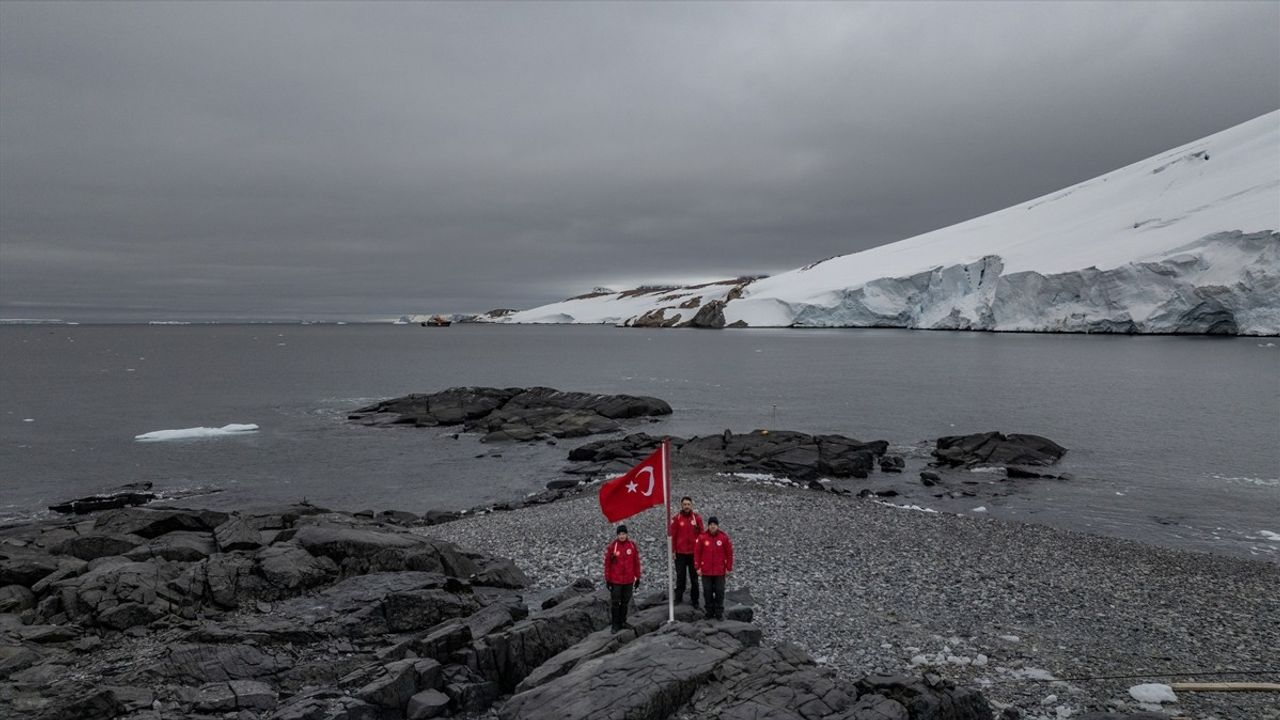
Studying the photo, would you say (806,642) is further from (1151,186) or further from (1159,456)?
(1151,186)

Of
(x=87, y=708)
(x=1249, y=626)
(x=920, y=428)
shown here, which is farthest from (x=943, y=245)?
(x=87, y=708)

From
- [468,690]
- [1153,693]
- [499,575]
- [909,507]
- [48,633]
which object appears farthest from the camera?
[909,507]

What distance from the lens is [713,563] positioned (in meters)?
12.5

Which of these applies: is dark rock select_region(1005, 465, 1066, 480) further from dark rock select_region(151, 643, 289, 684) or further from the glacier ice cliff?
the glacier ice cliff

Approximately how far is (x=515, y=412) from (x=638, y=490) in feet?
124

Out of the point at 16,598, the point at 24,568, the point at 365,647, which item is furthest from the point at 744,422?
the point at 16,598

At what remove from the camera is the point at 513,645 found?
39.2 ft

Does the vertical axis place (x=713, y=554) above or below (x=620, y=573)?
above

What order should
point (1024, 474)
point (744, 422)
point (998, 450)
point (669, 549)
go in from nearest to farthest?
point (669, 549)
point (1024, 474)
point (998, 450)
point (744, 422)

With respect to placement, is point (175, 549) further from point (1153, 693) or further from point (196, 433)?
point (196, 433)

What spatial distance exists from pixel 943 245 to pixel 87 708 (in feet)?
566

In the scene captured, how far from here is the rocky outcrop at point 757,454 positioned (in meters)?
32.8

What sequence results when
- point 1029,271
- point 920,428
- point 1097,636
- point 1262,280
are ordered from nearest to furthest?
point 1097,636
point 920,428
point 1262,280
point 1029,271

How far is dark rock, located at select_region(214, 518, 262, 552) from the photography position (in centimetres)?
1762
